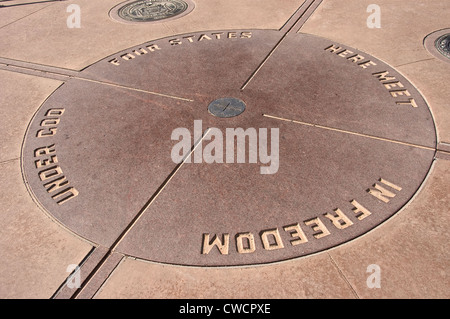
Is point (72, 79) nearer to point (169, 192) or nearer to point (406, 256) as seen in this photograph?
point (169, 192)

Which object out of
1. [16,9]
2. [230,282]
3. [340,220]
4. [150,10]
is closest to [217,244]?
[230,282]

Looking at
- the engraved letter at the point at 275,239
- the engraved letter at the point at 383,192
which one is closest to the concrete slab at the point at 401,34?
the engraved letter at the point at 383,192

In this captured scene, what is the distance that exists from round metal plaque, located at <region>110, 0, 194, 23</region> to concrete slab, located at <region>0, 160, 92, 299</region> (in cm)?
422

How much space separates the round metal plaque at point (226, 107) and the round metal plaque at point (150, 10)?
297 centimetres

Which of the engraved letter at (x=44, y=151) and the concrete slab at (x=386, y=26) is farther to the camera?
the concrete slab at (x=386, y=26)

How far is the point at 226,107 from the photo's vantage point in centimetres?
454

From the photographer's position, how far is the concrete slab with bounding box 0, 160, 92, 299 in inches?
114

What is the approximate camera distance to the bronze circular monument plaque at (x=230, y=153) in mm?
3211

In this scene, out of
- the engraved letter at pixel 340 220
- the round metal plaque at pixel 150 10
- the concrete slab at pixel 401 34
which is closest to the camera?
the engraved letter at pixel 340 220

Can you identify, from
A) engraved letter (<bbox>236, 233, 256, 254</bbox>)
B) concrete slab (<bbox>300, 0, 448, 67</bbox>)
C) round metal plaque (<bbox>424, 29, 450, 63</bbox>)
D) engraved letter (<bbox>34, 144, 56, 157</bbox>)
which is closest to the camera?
engraved letter (<bbox>236, 233, 256, 254</bbox>)

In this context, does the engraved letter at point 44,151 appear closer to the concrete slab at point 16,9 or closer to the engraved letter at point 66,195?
the engraved letter at point 66,195

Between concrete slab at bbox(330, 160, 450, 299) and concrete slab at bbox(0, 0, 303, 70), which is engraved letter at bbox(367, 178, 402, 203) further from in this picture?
concrete slab at bbox(0, 0, 303, 70)

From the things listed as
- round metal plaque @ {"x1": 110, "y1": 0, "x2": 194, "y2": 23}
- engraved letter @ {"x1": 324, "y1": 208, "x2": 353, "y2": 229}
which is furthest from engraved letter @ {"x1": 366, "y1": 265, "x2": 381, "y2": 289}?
round metal plaque @ {"x1": 110, "y1": 0, "x2": 194, "y2": 23}

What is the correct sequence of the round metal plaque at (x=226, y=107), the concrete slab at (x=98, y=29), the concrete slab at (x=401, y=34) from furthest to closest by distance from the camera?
the concrete slab at (x=98, y=29) < the concrete slab at (x=401, y=34) < the round metal plaque at (x=226, y=107)
